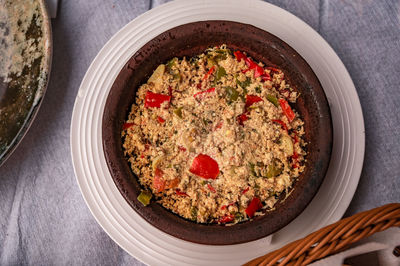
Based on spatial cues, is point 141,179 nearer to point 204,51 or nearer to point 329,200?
point 204,51

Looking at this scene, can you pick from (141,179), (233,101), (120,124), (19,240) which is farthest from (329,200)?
(19,240)

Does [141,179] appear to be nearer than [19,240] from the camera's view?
Yes

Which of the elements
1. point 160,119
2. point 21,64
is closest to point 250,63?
point 160,119

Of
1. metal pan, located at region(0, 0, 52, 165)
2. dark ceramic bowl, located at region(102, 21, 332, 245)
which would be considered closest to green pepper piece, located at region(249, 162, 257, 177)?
dark ceramic bowl, located at region(102, 21, 332, 245)

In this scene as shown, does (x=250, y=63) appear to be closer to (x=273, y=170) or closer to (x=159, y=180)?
(x=273, y=170)

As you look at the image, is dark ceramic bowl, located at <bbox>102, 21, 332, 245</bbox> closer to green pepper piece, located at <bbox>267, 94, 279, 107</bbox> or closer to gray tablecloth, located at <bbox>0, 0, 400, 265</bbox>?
green pepper piece, located at <bbox>267, 94, 279, 107</bbox>
